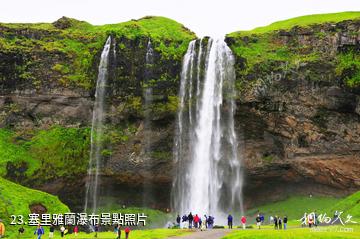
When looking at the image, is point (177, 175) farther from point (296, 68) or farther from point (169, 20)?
point (169, 20)

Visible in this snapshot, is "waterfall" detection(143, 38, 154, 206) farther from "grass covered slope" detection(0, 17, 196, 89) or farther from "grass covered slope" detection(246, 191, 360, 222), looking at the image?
"grass covered slope" detection(246, 191, 360, 222)

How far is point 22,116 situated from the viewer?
64875 mm

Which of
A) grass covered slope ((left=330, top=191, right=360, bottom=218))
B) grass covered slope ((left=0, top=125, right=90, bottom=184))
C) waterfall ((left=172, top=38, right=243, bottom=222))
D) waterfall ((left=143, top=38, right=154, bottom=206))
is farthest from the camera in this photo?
waterfall ((left=143, top=38, right=154, bottom=206))

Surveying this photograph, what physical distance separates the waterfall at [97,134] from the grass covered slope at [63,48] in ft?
4.84

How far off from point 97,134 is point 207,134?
47.8ft

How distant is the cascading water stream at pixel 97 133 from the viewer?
62.3m

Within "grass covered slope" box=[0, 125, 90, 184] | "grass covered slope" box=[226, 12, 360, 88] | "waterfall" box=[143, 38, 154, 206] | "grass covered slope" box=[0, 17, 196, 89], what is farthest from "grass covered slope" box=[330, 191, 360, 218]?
"grass covered slope" box=[0, 125, 90, 184]

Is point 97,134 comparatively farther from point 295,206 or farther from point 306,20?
point 306,20

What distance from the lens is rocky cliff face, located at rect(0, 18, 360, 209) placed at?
58.4 meters

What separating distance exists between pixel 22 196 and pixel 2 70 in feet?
97.5

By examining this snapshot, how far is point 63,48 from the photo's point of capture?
2689 inches

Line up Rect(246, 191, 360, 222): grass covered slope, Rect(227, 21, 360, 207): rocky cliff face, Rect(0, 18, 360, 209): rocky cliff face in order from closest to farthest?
1. Rect(246, 191, 360, 222): grass covered slope
2. Rect(227, 21, 360, 207): rocky cliff face
3. Rect(0, 18, 360, 209): rocky cliff face

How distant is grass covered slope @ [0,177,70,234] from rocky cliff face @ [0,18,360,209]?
20.2 meters

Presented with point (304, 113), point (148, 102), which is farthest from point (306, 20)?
point (148, 102)
